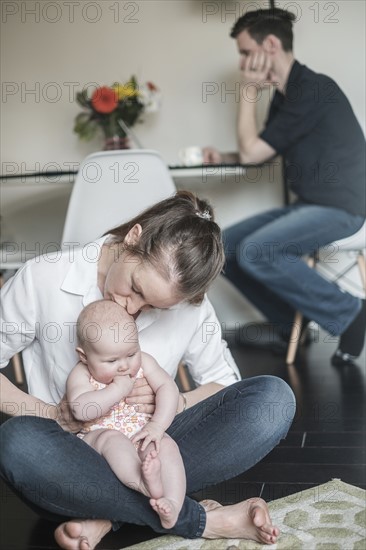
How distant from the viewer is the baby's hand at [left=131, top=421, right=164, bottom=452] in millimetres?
1425

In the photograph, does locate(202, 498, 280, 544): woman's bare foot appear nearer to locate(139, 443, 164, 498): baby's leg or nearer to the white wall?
locate(139, 443, 164, 498): baby's leg

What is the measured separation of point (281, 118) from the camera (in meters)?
3.14

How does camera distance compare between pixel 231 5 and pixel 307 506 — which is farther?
pixel 231 5

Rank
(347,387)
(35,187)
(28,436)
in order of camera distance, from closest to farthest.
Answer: (28,436), (347,387), (35,187)

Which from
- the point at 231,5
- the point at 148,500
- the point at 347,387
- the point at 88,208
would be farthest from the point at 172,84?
the point at 148,500

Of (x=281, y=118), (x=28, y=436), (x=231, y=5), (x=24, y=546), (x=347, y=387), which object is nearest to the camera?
(x=28, y=436)

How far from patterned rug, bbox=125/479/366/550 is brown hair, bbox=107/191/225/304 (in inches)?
18.3

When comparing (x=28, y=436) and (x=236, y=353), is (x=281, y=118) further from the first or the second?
(x=28, y=436)

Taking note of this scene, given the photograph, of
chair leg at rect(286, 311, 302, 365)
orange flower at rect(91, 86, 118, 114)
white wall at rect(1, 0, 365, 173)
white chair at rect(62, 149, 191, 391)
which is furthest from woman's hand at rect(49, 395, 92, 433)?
white wall at rect(1, 0, 365, 173)

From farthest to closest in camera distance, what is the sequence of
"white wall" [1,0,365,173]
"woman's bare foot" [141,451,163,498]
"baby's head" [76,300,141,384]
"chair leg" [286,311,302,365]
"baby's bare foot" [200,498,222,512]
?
"white wall" [1,0,365,173], "chair leg" [286,311,302,365], "baby's bare foot" [200,498,222,512], "baby's head" [76,300,141,384], "woman's bare foot" [141,451,163,498]

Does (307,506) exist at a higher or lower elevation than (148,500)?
lower

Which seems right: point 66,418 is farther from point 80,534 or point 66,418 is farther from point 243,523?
point 243,523

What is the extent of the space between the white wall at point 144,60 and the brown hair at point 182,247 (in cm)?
225

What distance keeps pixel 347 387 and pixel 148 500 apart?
4.43 feet
